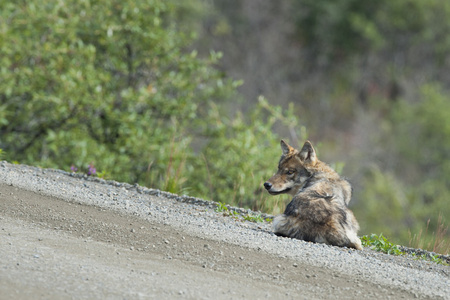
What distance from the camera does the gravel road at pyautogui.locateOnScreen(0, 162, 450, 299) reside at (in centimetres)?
551

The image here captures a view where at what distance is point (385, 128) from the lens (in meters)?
37.3

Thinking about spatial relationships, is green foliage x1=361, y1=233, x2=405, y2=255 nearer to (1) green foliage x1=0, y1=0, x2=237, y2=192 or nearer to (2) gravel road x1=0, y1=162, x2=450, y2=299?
(2) gravel road x1=0, y1=162, x2=450, y2=299

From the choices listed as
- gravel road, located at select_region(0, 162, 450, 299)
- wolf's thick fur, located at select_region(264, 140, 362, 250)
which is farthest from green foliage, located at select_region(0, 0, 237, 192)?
wolf's thick fur, located at select_region(264, 140, 362, 250)

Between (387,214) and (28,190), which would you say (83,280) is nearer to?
(28,190)

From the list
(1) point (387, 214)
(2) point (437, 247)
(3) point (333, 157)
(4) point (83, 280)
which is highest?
(3) point (333, 157)

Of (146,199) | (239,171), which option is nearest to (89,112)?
(239,171)

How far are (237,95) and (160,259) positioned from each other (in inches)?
1042

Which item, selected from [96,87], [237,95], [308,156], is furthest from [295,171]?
[237,95]

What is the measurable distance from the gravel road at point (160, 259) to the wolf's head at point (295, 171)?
2.60 feet

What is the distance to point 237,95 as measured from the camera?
32594mm

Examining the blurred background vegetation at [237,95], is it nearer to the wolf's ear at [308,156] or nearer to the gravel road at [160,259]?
the wolf's ear at [308,156]

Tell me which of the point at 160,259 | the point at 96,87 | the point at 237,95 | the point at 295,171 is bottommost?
the point at 160,259

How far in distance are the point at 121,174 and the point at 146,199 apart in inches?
211

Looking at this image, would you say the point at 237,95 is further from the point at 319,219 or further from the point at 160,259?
the point at 160,259
